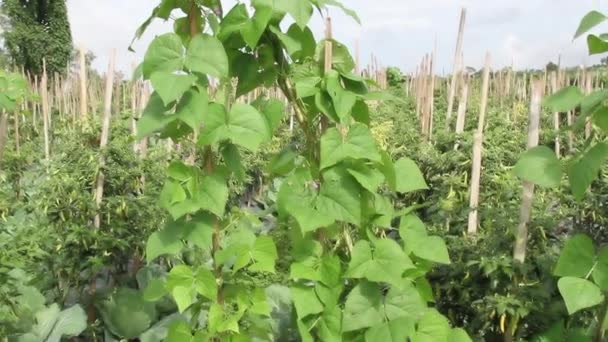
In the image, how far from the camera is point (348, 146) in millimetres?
1635

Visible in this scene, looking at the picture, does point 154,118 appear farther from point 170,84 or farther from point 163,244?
point 163,244

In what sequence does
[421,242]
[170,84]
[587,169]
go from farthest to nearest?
[421,242] < [587,169] < [170,84]

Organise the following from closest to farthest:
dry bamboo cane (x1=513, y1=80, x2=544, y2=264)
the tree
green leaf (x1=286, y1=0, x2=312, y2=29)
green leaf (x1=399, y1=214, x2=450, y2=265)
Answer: green leaf (x1=286, y1=0, x2=312, y2=29) < green leaf (x1=399, y1=214, x2=450, y2=265) < dry bamboo cane (x1=513, y1=80, x2=544, y2=264) < the tree

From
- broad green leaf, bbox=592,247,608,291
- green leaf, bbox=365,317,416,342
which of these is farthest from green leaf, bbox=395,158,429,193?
broad green leaf, bbox=592,247,608,291

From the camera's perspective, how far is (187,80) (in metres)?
1.48

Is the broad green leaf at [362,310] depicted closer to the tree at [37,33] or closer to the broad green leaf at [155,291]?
the broad green leaf at [155,291]

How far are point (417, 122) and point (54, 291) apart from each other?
5.43 metres

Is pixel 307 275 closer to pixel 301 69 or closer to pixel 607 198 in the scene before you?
pixel 301 69

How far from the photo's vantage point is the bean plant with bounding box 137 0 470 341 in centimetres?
156

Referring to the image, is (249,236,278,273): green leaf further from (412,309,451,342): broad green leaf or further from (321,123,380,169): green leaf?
(412,309,451,342): broad green leaf

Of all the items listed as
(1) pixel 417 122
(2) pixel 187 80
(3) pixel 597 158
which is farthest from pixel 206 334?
(1) pixel 417 122

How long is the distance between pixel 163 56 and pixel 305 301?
2.41 ft

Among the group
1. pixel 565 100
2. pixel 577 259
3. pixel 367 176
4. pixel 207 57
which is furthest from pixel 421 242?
pixel 207 57

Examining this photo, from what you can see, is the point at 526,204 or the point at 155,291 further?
the point at 526,204
